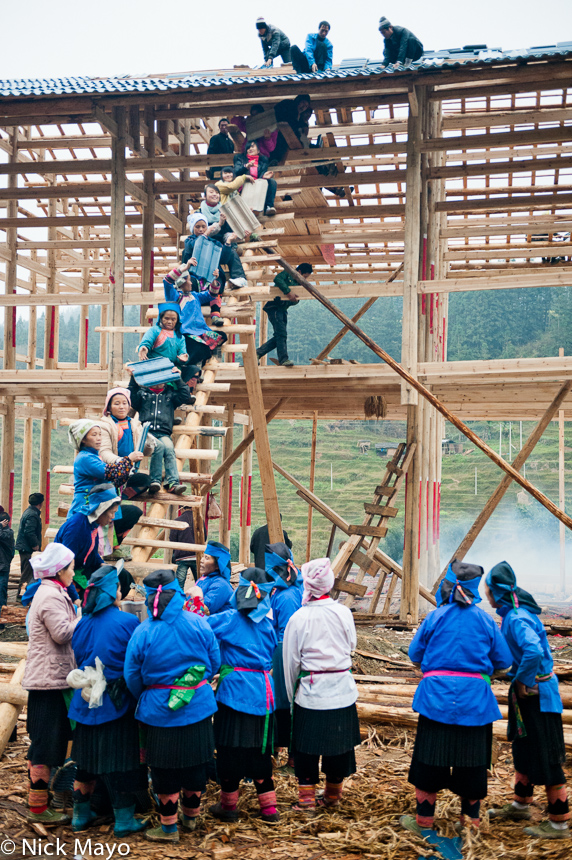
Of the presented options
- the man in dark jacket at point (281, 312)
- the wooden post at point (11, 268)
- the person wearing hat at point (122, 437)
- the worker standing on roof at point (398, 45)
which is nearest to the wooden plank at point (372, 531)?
the man in dark jacket at point (281, 312)

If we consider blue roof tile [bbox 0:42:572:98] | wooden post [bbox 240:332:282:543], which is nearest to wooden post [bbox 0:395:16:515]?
blue roof tile [bbox 0:42:572:98]

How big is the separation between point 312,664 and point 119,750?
4.43 feet

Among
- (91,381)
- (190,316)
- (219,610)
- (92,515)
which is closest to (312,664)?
(219,610)

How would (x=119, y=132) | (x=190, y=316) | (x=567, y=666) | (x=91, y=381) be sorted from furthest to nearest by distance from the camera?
1. (x=91, y=381)
2. (x=119, y=132)
3. (x=190, y=316)
4. (x=567, y=666)

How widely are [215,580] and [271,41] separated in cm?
984

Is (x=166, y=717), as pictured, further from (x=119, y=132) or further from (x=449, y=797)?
(x=119, y=132)

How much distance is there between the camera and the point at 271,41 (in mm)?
12375

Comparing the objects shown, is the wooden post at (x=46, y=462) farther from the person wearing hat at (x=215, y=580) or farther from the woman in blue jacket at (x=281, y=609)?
the person wearing hat at (x=215, y=580)

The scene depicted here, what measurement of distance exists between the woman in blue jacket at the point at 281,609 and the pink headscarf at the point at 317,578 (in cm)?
70

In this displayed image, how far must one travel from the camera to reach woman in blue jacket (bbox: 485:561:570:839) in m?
5.02

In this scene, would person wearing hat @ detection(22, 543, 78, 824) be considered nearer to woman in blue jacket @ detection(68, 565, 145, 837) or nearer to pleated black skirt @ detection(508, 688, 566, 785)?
woman in blue jacket @ detection(68, 565, 145, 837)

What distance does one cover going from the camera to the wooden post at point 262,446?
30.9 ft

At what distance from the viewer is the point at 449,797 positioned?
18.4ft

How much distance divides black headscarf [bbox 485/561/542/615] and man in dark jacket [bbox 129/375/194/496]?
3098 millimetres
